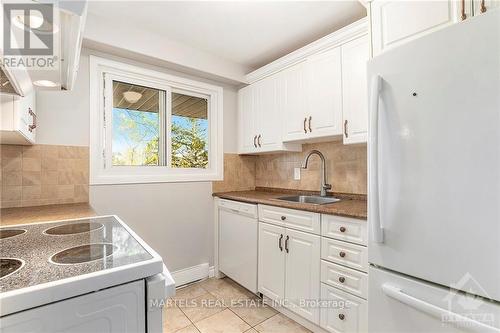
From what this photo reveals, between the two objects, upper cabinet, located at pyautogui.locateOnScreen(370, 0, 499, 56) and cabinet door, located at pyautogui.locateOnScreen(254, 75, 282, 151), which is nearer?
upper cabinet, located at pyautogui.locateOnScreen(370, 0, 499, 56)

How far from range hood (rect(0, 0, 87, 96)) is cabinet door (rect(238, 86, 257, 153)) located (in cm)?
177

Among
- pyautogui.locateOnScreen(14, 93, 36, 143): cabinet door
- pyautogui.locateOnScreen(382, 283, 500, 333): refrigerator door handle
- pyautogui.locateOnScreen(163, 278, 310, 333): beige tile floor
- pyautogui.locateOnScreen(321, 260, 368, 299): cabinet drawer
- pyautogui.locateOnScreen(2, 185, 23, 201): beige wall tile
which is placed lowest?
pyautogui.locateOnScreen(163, 278, 310, 333): beige tile floor

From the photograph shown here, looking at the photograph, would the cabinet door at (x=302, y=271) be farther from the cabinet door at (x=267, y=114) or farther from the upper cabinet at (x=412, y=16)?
the upper cabinet at (x=412, y=16)

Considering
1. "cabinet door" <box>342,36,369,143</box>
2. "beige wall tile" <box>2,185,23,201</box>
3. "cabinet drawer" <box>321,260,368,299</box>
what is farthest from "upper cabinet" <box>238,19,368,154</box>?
"beige wall tile" <box>2,185,23,201</box>

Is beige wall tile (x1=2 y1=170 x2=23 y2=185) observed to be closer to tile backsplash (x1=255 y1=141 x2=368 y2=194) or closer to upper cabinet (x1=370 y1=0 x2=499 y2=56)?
tile backsplash (x1=255 y1=141 x2=368 y2=194)

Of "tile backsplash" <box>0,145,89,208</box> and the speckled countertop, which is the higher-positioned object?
"tile backsplash" <box>0,145,89,208</box>

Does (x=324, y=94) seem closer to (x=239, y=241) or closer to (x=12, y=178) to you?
(x=239, y=241)

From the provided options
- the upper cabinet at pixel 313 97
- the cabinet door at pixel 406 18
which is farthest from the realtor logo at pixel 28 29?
the upper cabinet at pixel 313 97

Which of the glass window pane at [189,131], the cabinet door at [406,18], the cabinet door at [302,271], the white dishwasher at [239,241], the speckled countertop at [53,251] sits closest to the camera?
the speckled countertop at [53,251]

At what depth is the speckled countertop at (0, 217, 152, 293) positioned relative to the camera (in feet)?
2.05

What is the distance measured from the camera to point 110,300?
660 mm

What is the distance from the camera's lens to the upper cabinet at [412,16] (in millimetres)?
1116

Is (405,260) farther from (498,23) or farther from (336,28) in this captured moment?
(336,28)

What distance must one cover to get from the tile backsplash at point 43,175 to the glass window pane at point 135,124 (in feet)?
0.96
